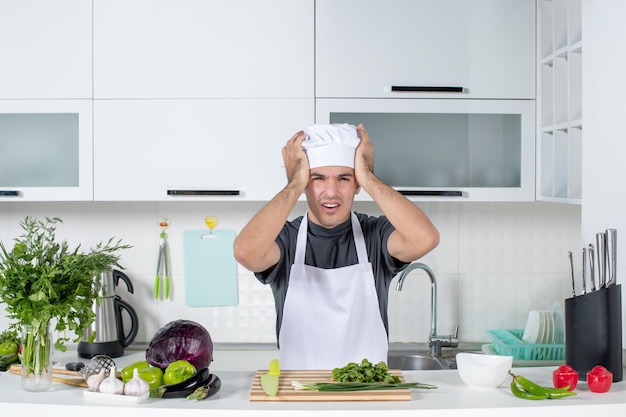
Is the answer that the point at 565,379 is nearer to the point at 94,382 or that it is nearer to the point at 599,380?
the point at 599,380

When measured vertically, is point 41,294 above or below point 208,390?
above

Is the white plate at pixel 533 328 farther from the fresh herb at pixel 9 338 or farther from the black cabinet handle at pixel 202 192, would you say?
the fresh herb at pixel 9 338

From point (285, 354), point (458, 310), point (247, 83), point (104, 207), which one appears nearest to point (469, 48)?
point (247, 83)

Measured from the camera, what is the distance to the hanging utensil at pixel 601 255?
2.00 metres

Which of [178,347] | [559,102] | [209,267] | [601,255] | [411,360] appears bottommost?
[411,360]

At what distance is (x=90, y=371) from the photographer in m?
1.85

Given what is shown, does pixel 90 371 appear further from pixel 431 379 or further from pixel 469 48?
pixel 469 48

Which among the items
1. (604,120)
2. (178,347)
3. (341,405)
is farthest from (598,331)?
(178,347)

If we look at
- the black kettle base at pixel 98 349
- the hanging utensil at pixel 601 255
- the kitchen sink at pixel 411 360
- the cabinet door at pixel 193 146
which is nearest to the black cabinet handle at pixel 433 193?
the cabinet door at pixel 193 146

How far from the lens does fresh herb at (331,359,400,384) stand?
177cm

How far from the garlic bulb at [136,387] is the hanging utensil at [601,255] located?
1.20 meters

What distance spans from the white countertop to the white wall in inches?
21.8

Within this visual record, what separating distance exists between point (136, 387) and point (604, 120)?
1504 mm

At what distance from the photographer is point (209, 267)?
10.4ft
